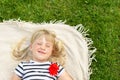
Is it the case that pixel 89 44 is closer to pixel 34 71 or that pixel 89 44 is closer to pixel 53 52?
pixel 53 52

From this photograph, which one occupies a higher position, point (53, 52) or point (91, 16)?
point (91, 16)

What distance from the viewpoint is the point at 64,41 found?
352 cm

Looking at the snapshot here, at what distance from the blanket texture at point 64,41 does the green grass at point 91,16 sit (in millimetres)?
98

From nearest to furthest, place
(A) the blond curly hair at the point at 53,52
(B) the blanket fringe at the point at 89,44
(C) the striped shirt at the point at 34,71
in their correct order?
(C) the striped shirt at the point at 34,71 < (A) the blond curly hair at the point at 53,52 < (B) the blanket fringe at the point at 89,44

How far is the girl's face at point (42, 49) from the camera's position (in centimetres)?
322

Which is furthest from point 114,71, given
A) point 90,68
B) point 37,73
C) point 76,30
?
point 37,73

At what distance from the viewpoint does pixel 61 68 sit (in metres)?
3.25

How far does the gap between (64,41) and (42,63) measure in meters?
0.38

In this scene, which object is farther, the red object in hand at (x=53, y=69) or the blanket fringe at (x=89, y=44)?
the blanket fringe at (x=89, y=44)

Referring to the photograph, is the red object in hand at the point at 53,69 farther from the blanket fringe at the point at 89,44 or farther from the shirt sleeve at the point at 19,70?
the blanket fringe at the point at 89,44

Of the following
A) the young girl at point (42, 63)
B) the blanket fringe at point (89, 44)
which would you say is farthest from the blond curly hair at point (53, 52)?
the blanket fringe at point (89, 44)

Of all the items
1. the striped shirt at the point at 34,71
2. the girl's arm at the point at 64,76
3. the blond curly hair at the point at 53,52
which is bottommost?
the girl's arm at the point at 64,76

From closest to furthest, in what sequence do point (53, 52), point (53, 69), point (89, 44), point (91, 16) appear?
point (53, 69) < point (53, 52) < point (89, 44) < point (91, 16)

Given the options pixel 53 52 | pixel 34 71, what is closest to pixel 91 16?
pixel 53 52
